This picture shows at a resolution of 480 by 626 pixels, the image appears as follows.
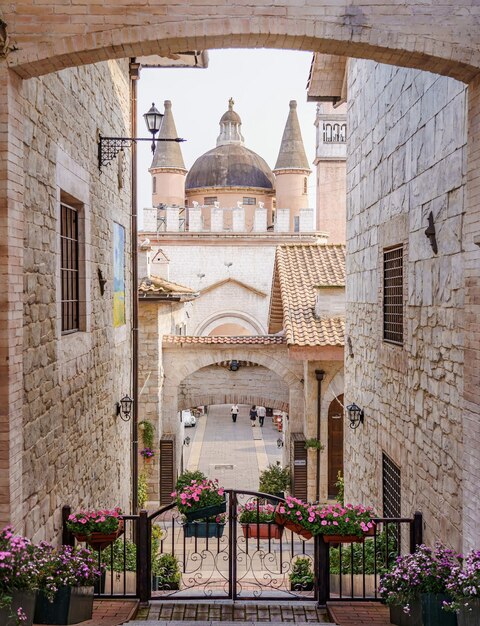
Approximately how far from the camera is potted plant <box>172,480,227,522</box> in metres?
7.30

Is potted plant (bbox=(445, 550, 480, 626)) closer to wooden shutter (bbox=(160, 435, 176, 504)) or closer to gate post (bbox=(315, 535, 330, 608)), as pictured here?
gate post (bbox=(315, 535, 330, 608))

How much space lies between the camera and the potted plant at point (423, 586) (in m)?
5.20

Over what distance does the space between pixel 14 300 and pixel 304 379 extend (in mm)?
13405

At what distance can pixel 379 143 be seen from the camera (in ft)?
30.3

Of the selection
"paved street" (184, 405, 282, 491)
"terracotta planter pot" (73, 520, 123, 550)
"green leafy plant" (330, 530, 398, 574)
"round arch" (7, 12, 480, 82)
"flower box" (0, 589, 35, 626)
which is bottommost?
"paved street" (184, 405, 282, 491)

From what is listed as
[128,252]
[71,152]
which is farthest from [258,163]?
[71,152]

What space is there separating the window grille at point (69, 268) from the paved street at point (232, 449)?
1306 centimetres

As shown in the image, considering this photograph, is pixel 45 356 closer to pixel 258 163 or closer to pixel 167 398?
pixel 167 398

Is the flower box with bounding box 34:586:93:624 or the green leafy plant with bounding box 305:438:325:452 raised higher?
the flower box with bounding box 34:586:93:624

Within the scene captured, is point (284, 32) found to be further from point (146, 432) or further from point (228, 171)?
point (228, 171)

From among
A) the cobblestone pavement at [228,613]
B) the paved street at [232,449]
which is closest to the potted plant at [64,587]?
the cobblestone pavement at [228,613]

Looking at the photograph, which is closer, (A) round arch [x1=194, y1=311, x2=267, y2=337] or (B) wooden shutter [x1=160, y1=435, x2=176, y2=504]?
(B) wooden shutter [x1=160, y1=435, x2=176, y2=504]

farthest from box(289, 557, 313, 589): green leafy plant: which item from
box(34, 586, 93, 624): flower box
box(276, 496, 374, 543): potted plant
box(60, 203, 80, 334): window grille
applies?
box(60, 203, 80, 334): window grille

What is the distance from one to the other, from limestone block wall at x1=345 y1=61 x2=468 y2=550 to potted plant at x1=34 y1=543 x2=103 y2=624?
3.05 meters
